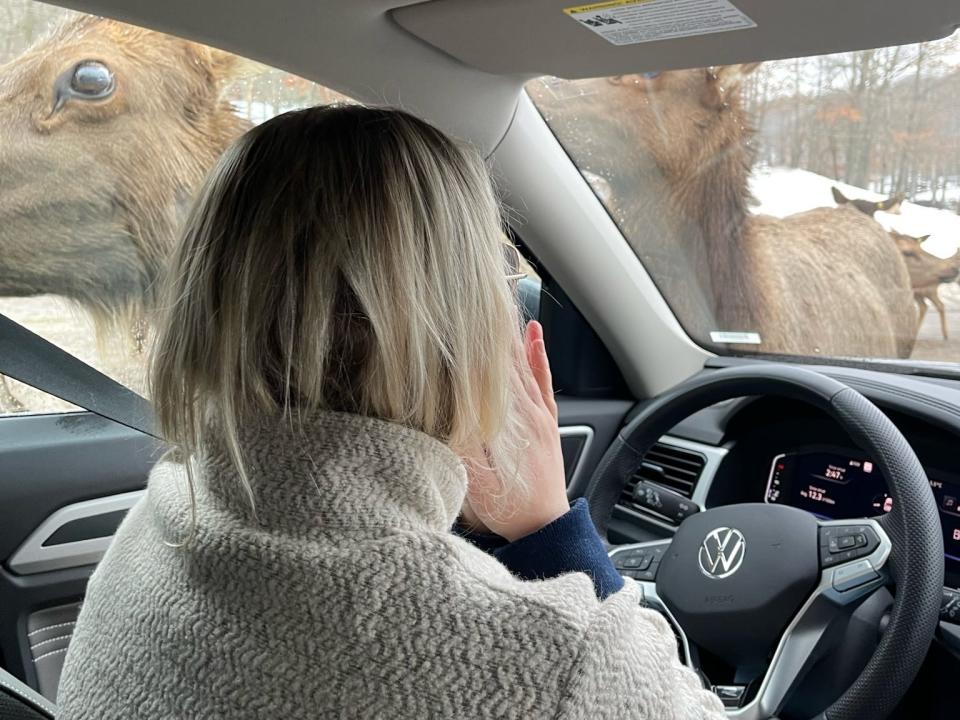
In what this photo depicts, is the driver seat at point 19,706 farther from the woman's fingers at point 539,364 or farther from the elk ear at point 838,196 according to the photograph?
the elk ear at point 838,196

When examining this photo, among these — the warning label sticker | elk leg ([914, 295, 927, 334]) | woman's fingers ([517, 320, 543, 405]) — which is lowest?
elk leg ([914, 295, 927, 334])

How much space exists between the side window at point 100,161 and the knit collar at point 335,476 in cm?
139

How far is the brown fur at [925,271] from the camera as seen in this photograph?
8.27 feet

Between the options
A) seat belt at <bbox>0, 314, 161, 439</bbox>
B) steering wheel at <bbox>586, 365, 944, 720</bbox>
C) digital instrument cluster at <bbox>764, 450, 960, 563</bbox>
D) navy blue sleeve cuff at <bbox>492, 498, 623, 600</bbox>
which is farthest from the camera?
seat belt at <bbox>0, 314, 161, 439</bbox>

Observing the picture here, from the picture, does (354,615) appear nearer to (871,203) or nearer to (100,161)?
(100,161)

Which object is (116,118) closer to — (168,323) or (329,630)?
(168,323)

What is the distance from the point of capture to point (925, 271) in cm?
261

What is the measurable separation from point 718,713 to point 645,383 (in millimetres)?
2069

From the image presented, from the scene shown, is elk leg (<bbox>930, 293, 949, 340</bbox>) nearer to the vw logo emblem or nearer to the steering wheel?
the steering wheel

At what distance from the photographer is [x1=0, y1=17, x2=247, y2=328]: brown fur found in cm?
234

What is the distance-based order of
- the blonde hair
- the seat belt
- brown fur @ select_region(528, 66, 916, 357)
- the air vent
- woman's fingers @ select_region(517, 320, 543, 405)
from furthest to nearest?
brown fur @ select_region(528, 66, 916, 357) < the air vent < the seat belt < woman's fingers @ select_region(517, 320, 543, 405) < the blonde hair

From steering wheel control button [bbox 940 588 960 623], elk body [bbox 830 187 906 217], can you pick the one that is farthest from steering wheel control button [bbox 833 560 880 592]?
elk body [bbox 830 187 906 217]

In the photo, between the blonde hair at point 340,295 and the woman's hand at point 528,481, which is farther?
the woman's hand at point 528,481

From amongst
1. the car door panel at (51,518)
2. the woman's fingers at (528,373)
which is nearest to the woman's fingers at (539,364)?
the woman's fingers at (528,373)
